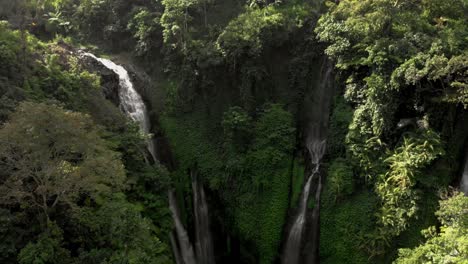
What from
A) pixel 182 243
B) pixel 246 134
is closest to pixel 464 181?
pixel 246 134

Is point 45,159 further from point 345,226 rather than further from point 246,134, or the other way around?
point 345,226

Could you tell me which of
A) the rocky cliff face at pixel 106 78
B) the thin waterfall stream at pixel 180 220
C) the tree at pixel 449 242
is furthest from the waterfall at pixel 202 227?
the tree at pixel 449 242

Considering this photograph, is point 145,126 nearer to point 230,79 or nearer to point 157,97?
point 157,97

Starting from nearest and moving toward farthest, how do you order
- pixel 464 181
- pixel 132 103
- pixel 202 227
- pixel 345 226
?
pixel 464 181 → pixel 345 226 → pixel 202 227 → pixel 132 103

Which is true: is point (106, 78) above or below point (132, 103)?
above

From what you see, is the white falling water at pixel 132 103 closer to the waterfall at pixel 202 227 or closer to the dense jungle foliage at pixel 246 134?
the dense jungle foliage at pixel 246 134

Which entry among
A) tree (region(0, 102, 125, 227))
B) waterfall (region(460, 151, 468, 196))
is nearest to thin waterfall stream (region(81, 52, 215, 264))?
tree (region(0, 102, 125, 227))
